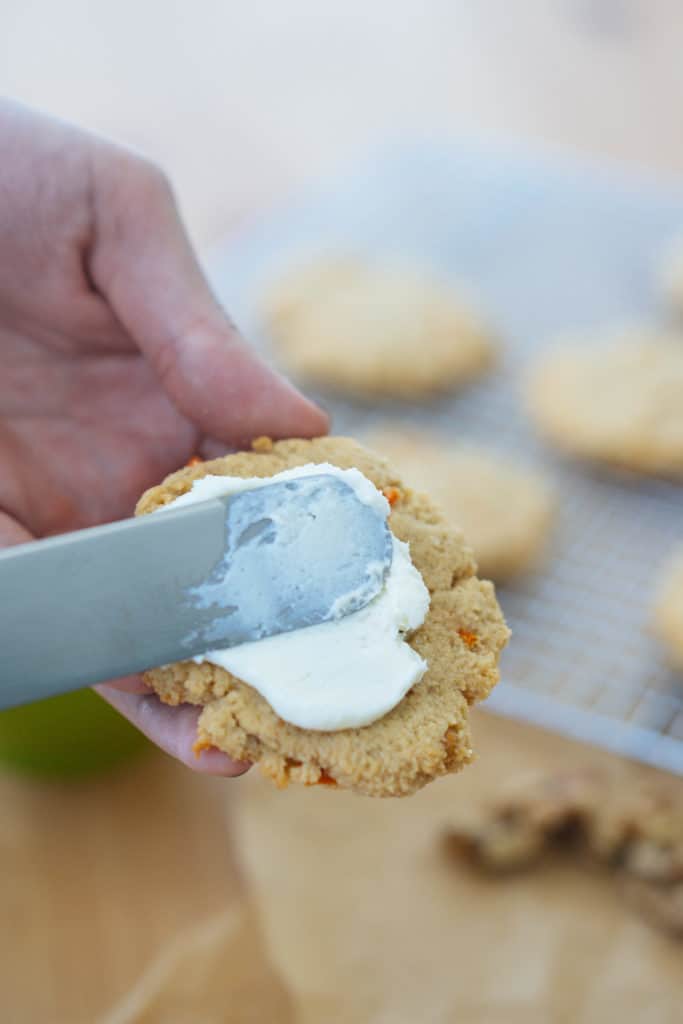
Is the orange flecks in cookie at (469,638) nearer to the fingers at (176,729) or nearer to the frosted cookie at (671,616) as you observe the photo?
the fingers at (176,729)

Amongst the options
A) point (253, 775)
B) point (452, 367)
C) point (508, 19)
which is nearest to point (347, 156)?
point (508, 19)

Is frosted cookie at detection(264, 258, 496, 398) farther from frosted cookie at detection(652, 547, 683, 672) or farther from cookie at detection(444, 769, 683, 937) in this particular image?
cookie at detection(444, 769, 683, 937)

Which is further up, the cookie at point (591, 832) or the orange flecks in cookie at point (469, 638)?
the orange flecks in cookie at point (469, 638)

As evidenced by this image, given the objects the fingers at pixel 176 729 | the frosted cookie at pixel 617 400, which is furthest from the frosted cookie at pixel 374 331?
the fingers at pixel 176 729

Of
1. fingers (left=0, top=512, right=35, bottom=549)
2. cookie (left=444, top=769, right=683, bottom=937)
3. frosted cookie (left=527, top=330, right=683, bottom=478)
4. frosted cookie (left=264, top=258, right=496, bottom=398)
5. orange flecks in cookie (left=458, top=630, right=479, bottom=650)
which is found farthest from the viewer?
frosted cookie (left=264, top=258, right=496, bottom=398)

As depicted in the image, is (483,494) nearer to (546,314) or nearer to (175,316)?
(546,314)

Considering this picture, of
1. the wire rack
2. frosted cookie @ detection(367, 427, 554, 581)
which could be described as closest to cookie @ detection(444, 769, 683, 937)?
the wire rack

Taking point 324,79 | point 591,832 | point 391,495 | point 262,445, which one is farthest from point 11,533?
point 324,79
